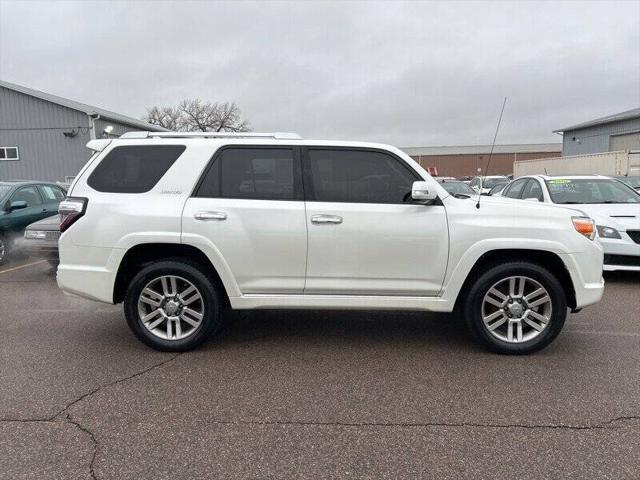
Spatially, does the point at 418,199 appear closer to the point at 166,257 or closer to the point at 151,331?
the point at 166,257

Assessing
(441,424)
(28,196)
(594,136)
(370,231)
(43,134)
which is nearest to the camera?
(441,424)

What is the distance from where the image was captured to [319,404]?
3.29 m

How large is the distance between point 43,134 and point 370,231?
73.3ft

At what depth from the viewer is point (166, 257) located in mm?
4219

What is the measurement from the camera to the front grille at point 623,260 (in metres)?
6.58

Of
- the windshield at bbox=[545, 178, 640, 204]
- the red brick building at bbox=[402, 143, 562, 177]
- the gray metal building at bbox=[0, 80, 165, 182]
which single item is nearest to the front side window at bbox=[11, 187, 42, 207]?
the windshield at bbox=[545, 178, 640, 204]

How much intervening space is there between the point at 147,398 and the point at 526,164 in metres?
28.0

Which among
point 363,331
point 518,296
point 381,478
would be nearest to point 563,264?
point 518,296

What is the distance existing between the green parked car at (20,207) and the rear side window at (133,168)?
5.60m

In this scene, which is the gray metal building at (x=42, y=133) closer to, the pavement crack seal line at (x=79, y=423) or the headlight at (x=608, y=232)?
the pavement crack seal line at (x=79, y=423)

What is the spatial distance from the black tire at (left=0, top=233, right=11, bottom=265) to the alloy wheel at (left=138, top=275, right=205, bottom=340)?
6000 mm

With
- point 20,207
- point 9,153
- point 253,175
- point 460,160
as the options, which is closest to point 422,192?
point 253,175

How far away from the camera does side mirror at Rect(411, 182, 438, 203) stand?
12.6 feet

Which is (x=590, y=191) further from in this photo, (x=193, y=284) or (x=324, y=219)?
(x=193, y=284)
